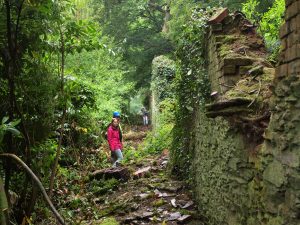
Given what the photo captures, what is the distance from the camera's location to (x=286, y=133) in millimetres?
2711

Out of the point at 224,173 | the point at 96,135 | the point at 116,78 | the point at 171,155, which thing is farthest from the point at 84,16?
the point at 224,173

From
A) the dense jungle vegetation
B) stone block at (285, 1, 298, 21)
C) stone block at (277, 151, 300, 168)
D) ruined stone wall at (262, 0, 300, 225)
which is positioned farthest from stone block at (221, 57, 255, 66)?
stone block at (277, 151, 300, 168)

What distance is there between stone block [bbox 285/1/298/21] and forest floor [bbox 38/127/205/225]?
3.81 metres

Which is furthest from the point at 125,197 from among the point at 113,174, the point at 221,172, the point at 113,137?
the point at 221,172

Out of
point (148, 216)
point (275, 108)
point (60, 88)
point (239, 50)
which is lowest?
point (148, 216)

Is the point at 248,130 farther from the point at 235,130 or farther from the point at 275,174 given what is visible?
the point at 275,174

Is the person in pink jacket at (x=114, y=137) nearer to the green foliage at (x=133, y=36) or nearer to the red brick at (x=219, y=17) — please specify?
the red brick at (x=219, y=17)

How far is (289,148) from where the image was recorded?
265 centimetres

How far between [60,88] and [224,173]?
2.56 meters

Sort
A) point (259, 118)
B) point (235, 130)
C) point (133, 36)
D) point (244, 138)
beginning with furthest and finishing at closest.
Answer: point (133, 36) < point (235, 130) < point (244, 138) < point (259, 118)

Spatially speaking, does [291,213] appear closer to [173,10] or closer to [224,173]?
[224,173]

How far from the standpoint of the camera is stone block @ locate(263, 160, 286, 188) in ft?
9.15

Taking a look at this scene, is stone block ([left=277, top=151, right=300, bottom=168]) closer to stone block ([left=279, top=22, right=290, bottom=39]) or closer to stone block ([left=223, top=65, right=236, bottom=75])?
stone block ([left=279, top=22, right=290, bottom=39])

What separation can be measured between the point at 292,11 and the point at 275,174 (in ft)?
4.22
